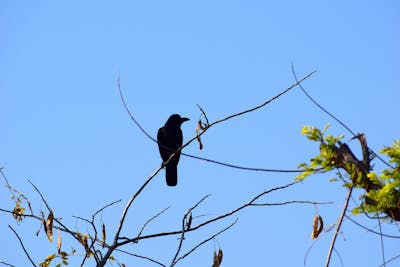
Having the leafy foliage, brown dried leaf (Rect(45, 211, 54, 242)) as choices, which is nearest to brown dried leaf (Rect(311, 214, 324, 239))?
the leafy foliage

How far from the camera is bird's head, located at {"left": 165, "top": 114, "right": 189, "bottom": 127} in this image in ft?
30.1

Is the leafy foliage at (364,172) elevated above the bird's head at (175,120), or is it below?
below

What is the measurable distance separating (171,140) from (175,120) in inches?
15.6

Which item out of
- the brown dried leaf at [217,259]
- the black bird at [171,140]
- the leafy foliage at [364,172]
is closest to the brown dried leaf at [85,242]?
the brown dried leaf at [217,259]

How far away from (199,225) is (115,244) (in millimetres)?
542

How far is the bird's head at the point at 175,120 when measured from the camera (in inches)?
361

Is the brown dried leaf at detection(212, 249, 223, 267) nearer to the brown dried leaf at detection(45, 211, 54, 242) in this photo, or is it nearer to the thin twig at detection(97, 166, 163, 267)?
the thin twig at detection(97, 166, 163, 267)

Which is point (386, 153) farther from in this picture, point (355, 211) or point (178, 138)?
point (178, 138)

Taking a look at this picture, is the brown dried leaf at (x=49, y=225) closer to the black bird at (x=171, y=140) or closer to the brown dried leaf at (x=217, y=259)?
the brown dried leaf at (x=217, y=259)

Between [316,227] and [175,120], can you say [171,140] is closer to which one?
[175,120]

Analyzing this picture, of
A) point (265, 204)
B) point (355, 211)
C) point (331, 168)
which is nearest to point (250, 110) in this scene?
point (265, 204)

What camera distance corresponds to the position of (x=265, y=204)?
11.9ft

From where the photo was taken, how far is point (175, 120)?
920 centimetres

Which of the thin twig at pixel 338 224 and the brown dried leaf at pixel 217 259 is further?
the brown dried leaf at pixel 217 259
